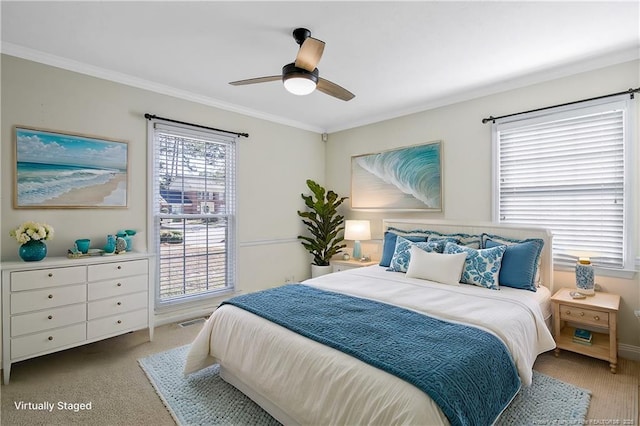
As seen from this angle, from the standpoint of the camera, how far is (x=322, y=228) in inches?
189

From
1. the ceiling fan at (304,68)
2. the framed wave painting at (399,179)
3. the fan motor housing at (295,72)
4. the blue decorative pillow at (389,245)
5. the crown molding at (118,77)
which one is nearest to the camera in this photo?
the ceiling fan at (304,68)

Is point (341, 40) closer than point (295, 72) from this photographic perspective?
No

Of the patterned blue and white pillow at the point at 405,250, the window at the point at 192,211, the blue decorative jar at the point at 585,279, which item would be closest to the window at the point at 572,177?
the blue decorative jar at the point at 585,279

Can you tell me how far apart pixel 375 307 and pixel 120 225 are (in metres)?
2.69

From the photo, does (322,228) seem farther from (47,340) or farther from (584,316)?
(47,340)

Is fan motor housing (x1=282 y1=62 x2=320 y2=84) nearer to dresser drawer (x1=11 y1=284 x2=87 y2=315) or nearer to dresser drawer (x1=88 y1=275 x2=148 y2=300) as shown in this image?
dresser drawer (x1=88 y1=275 x2=148 y2=300)

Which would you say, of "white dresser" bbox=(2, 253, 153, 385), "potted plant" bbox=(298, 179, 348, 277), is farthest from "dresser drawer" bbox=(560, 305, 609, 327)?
"white dresser" bbox=(2, 253, 153, 385)

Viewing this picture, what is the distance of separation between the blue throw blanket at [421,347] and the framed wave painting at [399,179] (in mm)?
2136

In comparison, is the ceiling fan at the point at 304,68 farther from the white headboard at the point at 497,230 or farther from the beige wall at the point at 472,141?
the white headboard at the point at 497,230

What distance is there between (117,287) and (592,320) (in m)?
4.05

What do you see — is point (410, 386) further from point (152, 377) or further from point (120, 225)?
point (120, 225)

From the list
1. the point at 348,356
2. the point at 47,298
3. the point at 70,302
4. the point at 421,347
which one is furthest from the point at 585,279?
the point at 47,298

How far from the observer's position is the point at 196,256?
12.6ft

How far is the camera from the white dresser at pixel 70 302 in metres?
2.35
